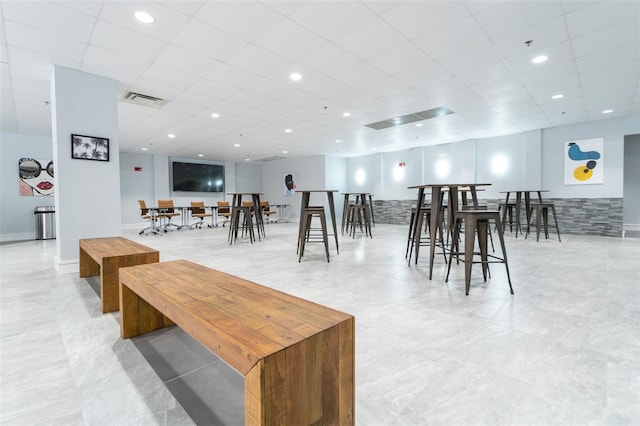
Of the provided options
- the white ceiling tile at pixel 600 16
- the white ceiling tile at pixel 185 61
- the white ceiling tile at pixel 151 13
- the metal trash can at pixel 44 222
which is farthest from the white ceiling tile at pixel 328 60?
the metal trash can at pixel 44 222

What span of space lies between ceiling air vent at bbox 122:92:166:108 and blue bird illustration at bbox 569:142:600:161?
345 inches

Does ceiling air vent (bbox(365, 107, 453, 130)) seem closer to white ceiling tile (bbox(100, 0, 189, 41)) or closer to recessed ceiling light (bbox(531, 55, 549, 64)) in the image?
recessed ceiling light (bbox(531, 55, 549, 64))

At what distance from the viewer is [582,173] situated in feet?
22.4

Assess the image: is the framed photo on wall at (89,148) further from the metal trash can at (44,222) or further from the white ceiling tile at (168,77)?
the metal trash can at (44,222)

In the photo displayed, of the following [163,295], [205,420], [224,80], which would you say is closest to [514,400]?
[205,420]

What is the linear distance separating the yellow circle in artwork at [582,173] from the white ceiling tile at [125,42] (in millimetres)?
8517

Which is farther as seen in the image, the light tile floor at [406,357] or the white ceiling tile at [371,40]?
the white ceiling tile at [371,40]

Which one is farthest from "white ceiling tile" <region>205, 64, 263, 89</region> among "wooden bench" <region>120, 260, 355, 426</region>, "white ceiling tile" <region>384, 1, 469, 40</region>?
"wooden bench" <region>120, 260, 355, 426</region>

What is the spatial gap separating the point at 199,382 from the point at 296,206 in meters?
11.4

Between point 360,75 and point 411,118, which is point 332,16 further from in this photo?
point 411,118

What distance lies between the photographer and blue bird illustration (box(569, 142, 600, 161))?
6660 millimetres

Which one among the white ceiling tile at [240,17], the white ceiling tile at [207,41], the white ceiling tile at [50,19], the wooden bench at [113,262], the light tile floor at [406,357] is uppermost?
the white ceiling tile at [207,41]

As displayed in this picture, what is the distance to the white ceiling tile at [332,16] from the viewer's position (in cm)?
262

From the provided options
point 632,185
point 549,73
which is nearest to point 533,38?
point 549,73
